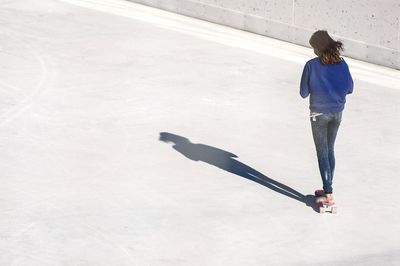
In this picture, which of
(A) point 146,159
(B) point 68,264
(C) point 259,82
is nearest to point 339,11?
(C) point 259,82

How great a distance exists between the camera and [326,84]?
1109 cm

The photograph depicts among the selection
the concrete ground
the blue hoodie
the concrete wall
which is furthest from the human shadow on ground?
the concrete wall

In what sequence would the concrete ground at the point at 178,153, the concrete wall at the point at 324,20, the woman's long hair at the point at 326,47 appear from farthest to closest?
1. the concrete wall at the point at 324,20
2. the woman's long hair at the point at 326,47
3. the concrete ground at the point at 178,153

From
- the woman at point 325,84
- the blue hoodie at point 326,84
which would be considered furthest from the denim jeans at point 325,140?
the blue hoodie at point 326,84

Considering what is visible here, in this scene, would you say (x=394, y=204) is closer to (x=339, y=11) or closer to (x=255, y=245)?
(x=255, y=245)

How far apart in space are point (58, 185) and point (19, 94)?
3.56 metres

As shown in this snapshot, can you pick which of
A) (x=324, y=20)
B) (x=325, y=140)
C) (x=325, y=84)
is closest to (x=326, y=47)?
(x=325, y=84)

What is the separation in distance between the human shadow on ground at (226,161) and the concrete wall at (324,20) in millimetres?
4601

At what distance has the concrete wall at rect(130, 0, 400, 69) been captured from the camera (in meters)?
16.9

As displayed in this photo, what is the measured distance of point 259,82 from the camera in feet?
52.9

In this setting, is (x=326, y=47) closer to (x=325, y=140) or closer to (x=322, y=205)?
(x=325, y=140)

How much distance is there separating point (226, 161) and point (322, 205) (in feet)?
5.67

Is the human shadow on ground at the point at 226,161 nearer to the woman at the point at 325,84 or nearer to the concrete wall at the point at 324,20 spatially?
the woman at the point at 325,84

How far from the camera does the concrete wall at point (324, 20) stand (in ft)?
55.4
